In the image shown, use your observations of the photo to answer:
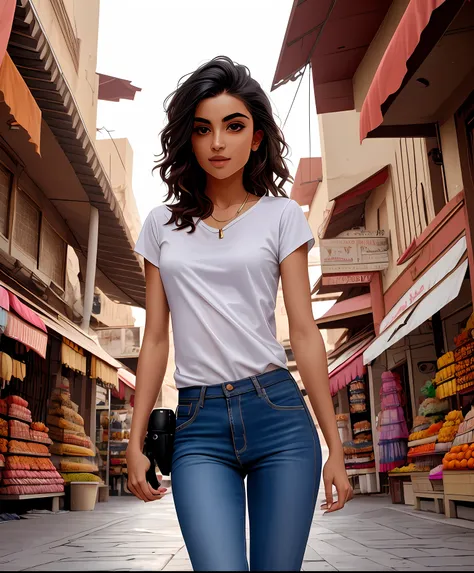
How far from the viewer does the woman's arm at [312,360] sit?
1.97 metres

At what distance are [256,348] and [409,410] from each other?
1419cm

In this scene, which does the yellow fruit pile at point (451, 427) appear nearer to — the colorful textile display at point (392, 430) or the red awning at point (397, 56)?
the colorful textile display at point (392, 430)

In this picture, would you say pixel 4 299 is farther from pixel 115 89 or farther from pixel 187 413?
pixel 115 89

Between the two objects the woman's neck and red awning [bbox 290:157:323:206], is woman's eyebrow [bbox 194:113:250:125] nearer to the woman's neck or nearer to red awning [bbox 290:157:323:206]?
the woman's neck

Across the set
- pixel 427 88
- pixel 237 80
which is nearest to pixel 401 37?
pixel 427 88

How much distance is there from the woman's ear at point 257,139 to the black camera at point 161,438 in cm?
96

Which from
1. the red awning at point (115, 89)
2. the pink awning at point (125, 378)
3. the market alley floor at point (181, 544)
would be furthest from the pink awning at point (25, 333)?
the red awning at point (115, 89)

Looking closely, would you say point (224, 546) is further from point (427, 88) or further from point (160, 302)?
point (427, 88)

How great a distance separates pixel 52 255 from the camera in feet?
47.9

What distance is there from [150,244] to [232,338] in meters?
0.41

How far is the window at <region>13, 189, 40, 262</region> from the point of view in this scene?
40.1 ft

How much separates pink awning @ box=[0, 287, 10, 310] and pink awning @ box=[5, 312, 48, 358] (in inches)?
9.1

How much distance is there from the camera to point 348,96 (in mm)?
15758

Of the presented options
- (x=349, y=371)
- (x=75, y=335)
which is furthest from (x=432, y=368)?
(x=75, y=335)
